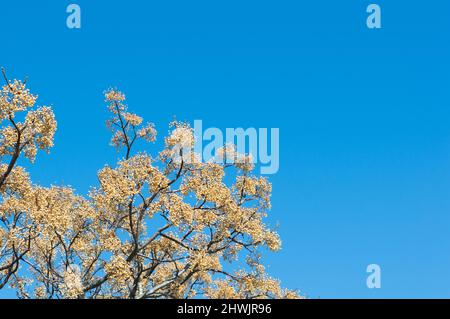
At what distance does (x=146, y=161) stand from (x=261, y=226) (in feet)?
20.4

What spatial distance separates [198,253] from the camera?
25.0 metres

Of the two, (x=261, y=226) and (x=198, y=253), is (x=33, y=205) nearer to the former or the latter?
(x=198, y=253)

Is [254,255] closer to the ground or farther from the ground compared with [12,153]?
closer to the ground
